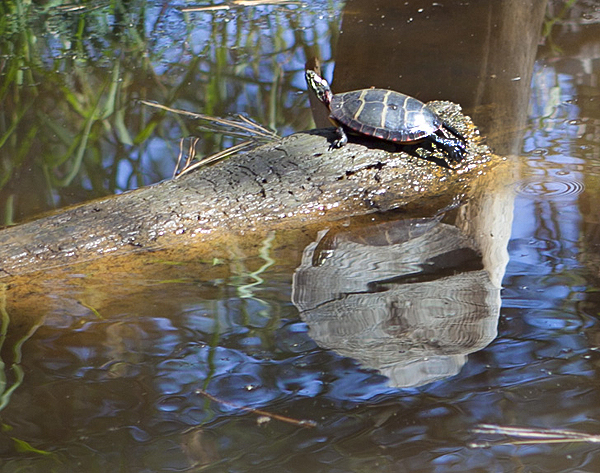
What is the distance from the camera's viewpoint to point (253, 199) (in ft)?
10.5

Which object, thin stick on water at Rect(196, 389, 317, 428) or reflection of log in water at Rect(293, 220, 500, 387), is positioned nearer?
thin stick on water at Rect(196, 389, 317, 428)

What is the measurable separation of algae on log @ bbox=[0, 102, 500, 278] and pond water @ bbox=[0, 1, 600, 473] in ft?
0.70

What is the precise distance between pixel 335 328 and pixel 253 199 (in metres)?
1.15

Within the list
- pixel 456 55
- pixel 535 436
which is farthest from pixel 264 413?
pixel 456 55

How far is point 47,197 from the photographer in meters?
3.68

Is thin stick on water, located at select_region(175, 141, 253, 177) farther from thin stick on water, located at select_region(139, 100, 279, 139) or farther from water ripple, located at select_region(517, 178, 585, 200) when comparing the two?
water ripple, located at select_region(517, 178, 585, 200)

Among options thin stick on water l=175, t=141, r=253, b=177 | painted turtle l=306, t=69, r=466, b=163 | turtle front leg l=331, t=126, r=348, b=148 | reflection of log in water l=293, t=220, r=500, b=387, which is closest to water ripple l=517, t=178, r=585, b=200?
painted turtle l=306, t=69, r=466, b=163

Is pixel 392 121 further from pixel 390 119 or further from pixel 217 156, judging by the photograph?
pixel 217 156

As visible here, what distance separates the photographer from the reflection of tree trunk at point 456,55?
404 centimetres

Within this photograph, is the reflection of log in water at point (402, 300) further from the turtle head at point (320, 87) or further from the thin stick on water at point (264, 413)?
the turtle head at point (320, 87)

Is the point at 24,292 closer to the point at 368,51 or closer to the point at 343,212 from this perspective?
the point at 343,212

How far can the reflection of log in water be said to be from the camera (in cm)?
205

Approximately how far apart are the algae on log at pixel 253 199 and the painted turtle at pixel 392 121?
0.11m

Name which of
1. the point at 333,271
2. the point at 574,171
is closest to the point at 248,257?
the point at 333,271
